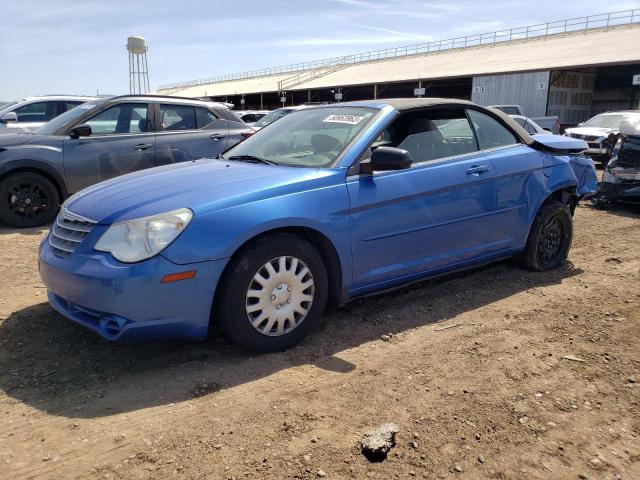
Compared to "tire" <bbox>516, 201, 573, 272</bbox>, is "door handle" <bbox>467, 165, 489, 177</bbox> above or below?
above

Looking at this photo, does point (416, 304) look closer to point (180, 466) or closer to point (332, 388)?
point (332, 388)

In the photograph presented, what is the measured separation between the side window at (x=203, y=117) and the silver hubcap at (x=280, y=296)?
16.8ft

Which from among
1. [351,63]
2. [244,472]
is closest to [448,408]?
[244,472]

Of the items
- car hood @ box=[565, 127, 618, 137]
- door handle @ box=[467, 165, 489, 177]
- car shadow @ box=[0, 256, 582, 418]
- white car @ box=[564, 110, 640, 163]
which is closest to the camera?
car shadow @ box=[0, 256, 582, 418]

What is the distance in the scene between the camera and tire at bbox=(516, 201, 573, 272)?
4.96m

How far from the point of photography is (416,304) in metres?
4.32

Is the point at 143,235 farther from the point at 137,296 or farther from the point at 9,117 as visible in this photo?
the point at 9,117

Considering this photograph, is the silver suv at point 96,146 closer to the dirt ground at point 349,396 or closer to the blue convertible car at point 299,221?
the dirt ground at point 349,396

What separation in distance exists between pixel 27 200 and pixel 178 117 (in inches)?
89.9

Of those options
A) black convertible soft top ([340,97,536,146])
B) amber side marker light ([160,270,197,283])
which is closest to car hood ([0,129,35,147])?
black convertible soft top ([340,97,536,146])

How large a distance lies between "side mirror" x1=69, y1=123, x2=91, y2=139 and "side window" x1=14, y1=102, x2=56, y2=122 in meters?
3.62

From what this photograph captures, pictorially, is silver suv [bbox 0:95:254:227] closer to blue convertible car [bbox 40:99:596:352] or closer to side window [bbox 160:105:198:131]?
side window [bbox 160:105:198:131]

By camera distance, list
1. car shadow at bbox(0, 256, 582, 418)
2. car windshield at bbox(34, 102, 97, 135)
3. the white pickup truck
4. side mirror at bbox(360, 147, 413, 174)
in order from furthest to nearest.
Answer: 1. the white pickup truck
2. car windshield at bbox(34, 102, 97, 135)
3. side mirror at bbox(360, 147, 413, 174)
4. car shadow at bbox(0, 256, 582, 418)

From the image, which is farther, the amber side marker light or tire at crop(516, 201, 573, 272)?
tire at crop(516, 201, 573, 272)
